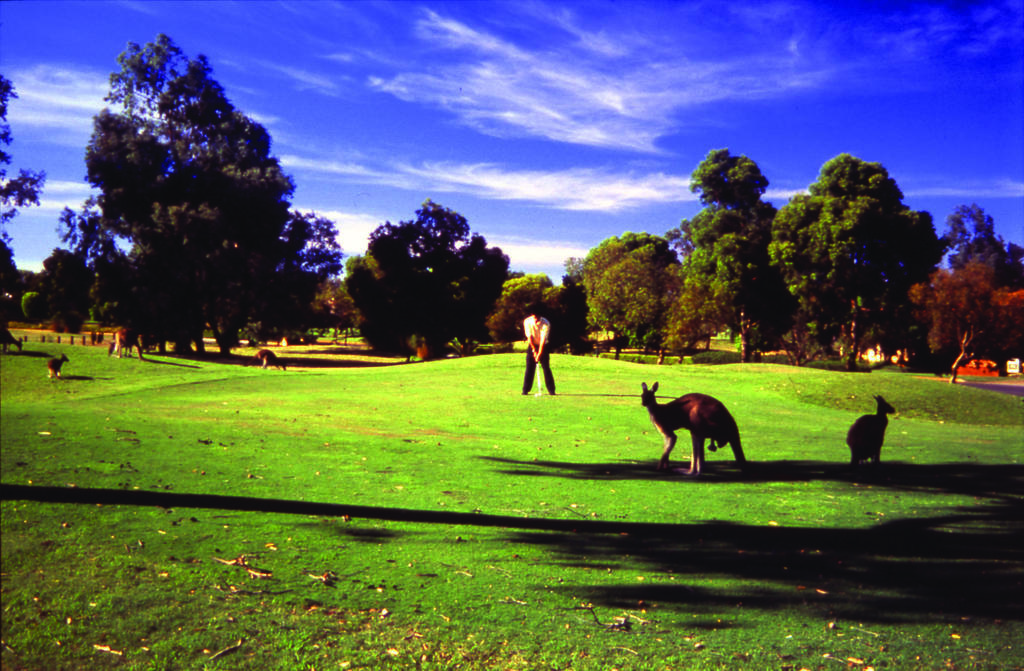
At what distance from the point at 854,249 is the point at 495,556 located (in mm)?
45642

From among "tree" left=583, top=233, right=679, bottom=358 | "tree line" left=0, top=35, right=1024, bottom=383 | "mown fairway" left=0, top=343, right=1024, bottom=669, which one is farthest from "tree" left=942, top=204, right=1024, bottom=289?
"mown fairway" left=0, top=343, right=1024, bottom=669

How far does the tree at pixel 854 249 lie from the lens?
44031 mm

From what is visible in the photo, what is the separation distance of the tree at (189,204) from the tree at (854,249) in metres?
37.3

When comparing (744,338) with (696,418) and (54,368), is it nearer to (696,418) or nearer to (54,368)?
(696,418)

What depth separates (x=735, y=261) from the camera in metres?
51.7

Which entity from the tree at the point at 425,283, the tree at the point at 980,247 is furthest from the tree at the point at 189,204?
the tree at the point at 980,247

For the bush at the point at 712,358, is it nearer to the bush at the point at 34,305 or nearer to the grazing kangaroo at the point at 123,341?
the grazing kangaroo at the point at 123,341

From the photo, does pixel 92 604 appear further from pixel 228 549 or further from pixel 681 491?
pixel 681 491

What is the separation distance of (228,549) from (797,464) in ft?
31.1

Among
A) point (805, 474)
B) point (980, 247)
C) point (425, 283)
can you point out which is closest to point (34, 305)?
point (425, 283)

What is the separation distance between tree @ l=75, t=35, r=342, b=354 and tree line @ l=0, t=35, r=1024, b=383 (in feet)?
0.40

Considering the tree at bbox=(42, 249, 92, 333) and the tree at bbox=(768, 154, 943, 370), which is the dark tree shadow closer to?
the tree at bbox=(42, 249, 92, 333)

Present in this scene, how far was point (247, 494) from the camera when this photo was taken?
24.2ft

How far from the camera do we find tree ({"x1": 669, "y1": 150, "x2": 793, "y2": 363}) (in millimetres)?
51125
